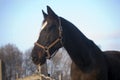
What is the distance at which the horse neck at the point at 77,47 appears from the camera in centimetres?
644

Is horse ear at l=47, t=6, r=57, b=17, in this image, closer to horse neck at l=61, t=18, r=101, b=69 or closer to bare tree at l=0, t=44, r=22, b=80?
horse neck at l=61, t=18, r=101, b=69

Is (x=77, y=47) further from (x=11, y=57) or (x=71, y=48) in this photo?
(x=11, y=57)

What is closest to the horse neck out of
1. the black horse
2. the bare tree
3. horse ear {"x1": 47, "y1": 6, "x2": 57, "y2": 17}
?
the black horse

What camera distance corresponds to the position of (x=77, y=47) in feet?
21.3

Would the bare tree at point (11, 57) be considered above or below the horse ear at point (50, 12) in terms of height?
above

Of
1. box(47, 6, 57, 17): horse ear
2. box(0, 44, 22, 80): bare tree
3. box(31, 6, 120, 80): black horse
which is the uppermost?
box(0, 44, 22, 80): bare tree

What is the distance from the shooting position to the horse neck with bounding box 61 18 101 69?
6.44 m

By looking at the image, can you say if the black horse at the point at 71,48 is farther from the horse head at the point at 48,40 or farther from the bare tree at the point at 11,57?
the bare tree at the point at 11,57

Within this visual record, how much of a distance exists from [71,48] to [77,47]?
5.3 inches

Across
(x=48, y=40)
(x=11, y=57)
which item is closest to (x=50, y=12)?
(x=48, y=40)

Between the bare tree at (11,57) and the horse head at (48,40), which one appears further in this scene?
the bare tree at (11,57)

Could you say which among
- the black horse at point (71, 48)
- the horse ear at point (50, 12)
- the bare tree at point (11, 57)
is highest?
the bare tree at point (11, 57)

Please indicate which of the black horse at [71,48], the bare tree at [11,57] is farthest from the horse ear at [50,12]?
the bare tree at [11,57]

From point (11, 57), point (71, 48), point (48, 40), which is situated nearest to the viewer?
point (48, 40)
